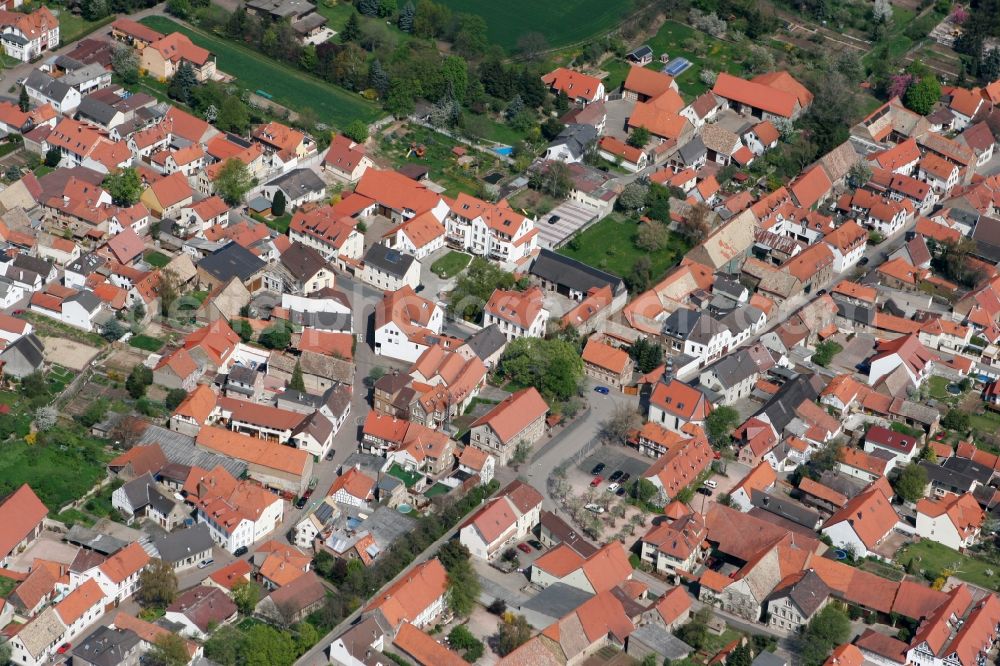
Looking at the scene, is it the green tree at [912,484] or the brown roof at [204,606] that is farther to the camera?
the green tree at [912,484]

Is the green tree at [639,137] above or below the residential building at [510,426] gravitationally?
below

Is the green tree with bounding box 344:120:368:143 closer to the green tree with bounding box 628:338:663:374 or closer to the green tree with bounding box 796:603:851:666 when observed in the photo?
the green tree with bounding box 628:338:663:374

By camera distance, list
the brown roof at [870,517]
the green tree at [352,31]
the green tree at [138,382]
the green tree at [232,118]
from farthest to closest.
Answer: the green tree at [352,31], the green tree at [232,118], the green tree at [138,382], the brown roof at [870,517]

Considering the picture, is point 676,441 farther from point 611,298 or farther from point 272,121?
point 272,121

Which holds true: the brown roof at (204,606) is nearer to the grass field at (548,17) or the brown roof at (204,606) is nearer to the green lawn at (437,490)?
the green lawn at (437,490)

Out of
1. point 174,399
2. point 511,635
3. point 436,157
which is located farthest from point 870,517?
point 436,157

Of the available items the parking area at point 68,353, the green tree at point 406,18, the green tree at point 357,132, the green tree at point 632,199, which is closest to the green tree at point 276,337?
the parking area at point 68,353

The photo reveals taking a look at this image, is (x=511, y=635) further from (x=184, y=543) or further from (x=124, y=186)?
(x=124, y=186)
